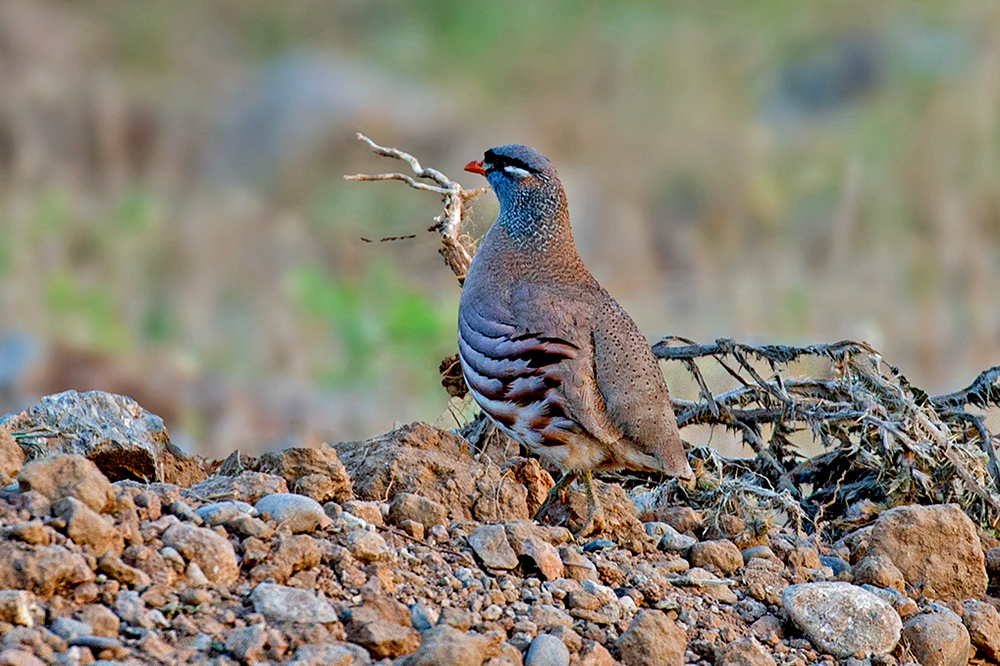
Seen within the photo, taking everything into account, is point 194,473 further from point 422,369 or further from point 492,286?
→ point 422,369

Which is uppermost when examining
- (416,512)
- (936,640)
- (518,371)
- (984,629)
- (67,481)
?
(518,371)

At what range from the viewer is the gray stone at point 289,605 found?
12.8 feet

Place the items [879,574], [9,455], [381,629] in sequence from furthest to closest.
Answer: [879,574] < [9,455] < [381,629]

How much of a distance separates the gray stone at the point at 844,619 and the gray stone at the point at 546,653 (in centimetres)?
96

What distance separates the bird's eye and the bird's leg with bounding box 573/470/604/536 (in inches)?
57.1

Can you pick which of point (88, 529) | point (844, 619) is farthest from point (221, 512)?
point (844, 619)

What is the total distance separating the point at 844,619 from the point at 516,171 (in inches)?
96.4

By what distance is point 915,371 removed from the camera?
11.3 metres

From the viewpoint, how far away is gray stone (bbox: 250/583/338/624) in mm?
3908

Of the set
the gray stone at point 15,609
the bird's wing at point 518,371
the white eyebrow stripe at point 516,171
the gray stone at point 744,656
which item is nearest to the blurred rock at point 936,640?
the gray stone at point 744,656

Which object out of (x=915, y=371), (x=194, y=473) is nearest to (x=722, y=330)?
(x=915, y=371)

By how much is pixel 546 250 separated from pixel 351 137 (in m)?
10.0

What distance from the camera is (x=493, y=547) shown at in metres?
4.59

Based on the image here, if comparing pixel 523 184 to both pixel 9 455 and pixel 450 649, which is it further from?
pixel 450 649
